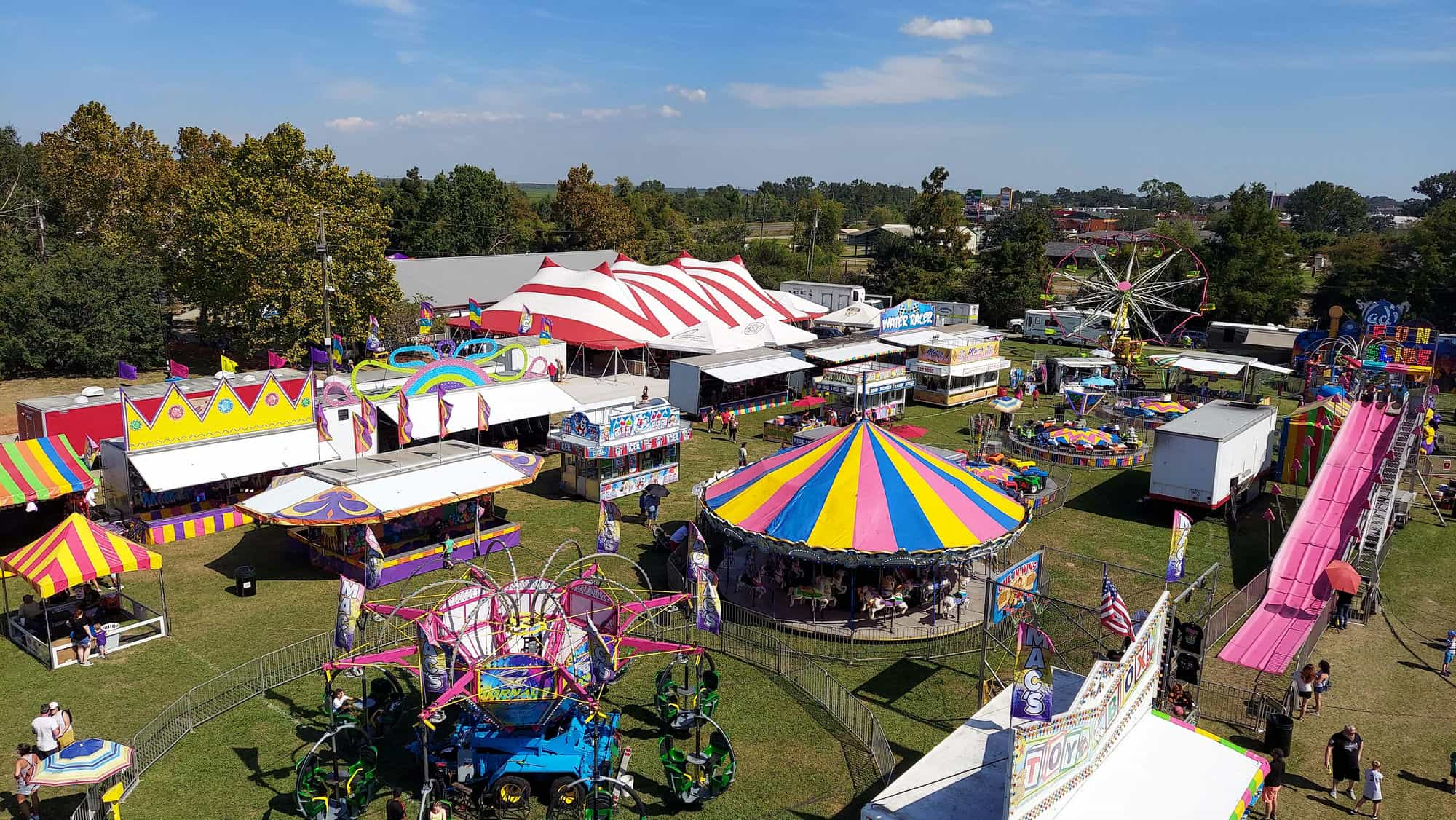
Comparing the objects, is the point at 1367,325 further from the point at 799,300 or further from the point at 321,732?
the point at 321,732

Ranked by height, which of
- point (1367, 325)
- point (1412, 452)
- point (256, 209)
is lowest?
point (1412, 452)

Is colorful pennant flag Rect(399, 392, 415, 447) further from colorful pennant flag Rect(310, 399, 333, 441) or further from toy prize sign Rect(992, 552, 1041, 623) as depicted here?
toy prize sign Rect(992, 552, 1041, 623)

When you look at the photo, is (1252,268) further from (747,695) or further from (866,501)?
(747,695)

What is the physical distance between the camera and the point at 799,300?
53.5 metres

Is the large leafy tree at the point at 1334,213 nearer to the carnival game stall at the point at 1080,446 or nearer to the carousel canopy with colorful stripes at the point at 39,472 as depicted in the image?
the carnival game stall at the point at 1080,446

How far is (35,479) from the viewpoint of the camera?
2067 cm

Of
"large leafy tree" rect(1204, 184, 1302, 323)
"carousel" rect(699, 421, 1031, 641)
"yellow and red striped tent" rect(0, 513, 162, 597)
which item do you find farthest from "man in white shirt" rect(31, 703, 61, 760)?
"large leafy tree" rect(1204, 184, 1302, 323)

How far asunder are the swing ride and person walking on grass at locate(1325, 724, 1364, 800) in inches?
1066

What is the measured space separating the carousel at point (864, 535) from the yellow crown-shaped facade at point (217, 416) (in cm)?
1150

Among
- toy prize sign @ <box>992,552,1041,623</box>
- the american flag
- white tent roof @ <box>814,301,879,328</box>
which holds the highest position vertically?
white tent roof @ <box>814,301,879,328</box>

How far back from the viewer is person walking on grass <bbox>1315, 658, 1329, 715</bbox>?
1566 cm

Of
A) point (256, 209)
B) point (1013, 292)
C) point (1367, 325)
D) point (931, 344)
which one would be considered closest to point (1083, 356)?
point (931, 344)

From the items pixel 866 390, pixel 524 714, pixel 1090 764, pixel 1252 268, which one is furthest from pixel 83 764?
pixel 1252 268

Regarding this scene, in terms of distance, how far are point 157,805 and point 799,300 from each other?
43938mm
